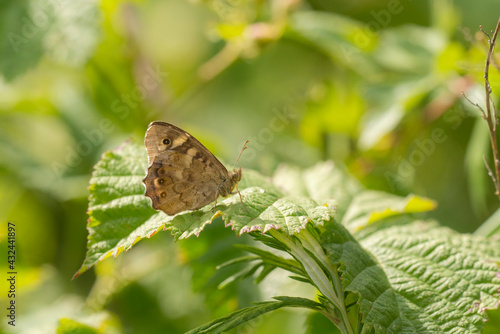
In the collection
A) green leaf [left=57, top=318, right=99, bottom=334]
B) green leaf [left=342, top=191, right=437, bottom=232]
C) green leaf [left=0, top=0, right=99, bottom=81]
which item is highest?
green leaf [left=0, top=0, right=99, bottom=81]

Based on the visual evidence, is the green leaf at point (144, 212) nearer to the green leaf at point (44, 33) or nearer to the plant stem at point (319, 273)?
the plant stem at point (319, 273)

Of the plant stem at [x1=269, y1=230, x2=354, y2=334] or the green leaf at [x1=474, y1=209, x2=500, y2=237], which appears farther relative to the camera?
the green leaf at [x1=474, y1=209, x2=500, y2=237]

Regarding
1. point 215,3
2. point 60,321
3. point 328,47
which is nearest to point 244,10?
point 215,3

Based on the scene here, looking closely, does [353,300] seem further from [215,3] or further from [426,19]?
[426,19]

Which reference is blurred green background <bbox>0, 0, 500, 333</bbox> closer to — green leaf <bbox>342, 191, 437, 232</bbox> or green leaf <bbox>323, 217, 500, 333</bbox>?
green leaf <bbox>342, 191, 437, 232</bbox>

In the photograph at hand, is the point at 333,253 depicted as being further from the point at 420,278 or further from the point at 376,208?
the point at 376,208

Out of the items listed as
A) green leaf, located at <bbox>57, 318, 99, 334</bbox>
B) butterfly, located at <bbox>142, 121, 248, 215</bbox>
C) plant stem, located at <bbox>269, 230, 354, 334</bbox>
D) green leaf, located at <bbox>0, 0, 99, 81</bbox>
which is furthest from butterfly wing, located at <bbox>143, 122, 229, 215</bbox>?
green leaf, located at <bbox>0, 0, 99, 81</bbox>

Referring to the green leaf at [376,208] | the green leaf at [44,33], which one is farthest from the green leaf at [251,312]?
the green leaf at [44,33]
